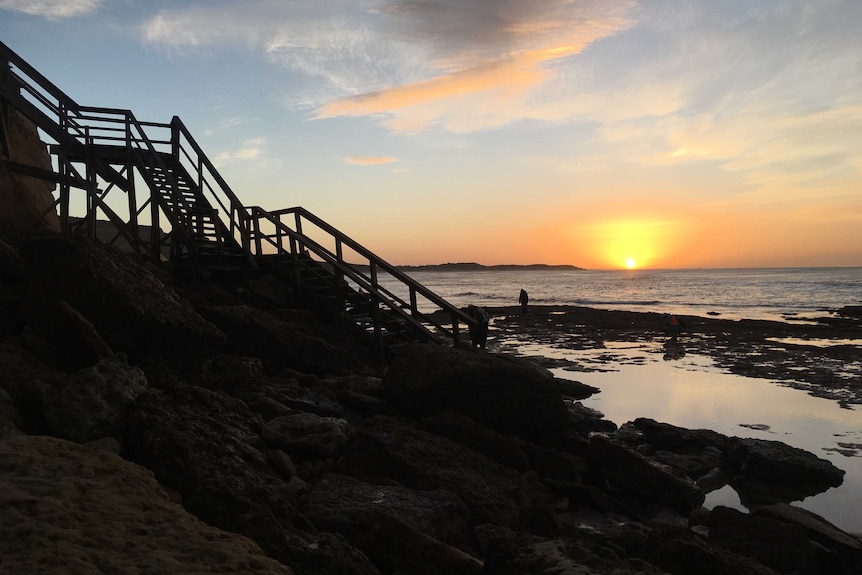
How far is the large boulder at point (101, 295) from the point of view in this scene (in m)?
6.02

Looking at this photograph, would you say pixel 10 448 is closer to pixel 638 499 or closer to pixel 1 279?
pixel 1 279

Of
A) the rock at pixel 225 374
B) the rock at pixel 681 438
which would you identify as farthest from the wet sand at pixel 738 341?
the rock at pixel 225 374

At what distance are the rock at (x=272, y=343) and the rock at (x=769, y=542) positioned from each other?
5605 mm

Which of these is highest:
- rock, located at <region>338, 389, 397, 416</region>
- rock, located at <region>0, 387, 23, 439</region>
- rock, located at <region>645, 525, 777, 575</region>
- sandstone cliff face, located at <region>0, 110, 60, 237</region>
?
sandstone cliff face, located at <region>0, 110, 60, 237</region>

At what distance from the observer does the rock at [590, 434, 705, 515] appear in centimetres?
713

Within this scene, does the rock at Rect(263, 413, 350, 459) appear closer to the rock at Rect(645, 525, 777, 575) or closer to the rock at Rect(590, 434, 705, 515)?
the rock at Rect(645, 525, 777, 575)

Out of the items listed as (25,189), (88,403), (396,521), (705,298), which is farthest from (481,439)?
(705,298)

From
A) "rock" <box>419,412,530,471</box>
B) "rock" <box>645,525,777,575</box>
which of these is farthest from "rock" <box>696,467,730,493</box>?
"rock" <box>645,525,777,575</box>

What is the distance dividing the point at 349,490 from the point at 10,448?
7.59 feet

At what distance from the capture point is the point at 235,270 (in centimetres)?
1258

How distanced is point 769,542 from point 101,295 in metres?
7.05

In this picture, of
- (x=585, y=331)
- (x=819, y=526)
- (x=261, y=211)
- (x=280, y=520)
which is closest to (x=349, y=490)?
(x=280, y=520)

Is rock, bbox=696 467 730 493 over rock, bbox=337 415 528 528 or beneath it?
beneath

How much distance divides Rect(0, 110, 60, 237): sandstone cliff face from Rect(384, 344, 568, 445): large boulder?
27.0 ft
